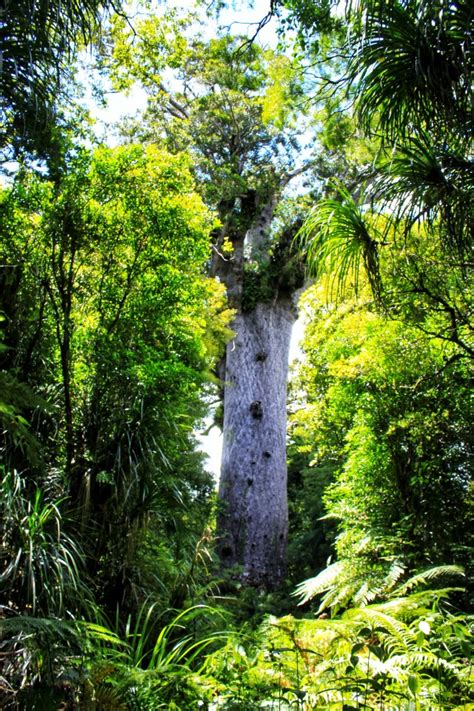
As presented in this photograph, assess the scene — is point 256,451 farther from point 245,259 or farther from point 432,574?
point 432,574

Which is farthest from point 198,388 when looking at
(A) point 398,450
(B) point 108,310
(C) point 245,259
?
(C) point 245,259

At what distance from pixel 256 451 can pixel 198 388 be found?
404cm

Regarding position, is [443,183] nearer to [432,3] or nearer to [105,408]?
[432,3]

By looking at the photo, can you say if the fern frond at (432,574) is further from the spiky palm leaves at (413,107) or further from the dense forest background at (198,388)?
the spiky palm leaves at (413,107)

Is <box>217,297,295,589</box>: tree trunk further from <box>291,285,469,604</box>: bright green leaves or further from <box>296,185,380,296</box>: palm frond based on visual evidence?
<box>296,185,380,296</box>: palm frond

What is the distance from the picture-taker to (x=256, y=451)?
9906 mm

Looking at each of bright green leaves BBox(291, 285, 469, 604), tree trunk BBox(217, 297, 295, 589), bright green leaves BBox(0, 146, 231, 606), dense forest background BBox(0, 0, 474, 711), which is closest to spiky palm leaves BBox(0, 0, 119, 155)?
dense forest background BBox(0, 0, 474, 711)

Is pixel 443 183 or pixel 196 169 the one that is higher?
pixel 196 169

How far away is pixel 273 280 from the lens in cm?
1121

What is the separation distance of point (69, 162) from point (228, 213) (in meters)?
5.94

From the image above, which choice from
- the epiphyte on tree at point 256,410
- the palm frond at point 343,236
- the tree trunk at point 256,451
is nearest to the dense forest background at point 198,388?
the palm frond at point 343,236

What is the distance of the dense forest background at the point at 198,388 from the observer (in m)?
2.88

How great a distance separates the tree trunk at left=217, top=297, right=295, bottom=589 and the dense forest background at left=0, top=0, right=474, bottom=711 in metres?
0.66

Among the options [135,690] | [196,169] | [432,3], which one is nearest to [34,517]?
[135,690]
